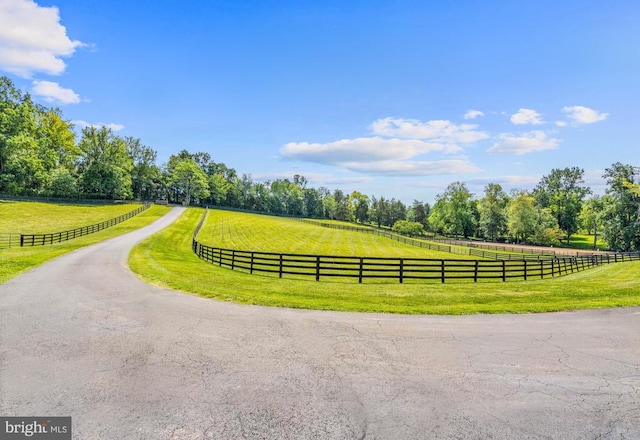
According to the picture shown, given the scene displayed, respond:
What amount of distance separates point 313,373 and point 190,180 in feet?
345

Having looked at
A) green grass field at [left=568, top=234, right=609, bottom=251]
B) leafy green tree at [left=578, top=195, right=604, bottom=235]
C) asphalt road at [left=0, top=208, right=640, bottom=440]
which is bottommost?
green grass field at [left=568, top=234, right=609, bottom=251]

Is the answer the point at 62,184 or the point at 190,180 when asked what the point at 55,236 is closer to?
the point at 62,184

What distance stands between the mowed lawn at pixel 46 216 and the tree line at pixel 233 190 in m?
7.44

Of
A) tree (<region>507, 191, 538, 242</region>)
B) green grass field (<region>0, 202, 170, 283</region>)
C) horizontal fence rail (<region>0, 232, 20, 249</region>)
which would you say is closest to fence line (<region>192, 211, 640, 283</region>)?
green grass field (<region>0, 202, 170, 283</region>)

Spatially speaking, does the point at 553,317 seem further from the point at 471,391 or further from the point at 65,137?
the point at 65,137

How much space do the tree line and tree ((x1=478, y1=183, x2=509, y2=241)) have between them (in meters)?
0.23

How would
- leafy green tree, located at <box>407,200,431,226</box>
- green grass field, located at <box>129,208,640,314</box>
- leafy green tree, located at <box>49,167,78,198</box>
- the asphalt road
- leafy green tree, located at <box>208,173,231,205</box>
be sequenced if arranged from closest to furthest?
the asphalt road, green grass field, located at <box>129,208,640,314</box>, leafy green tree, located at <box>49,167,78,198</box>, leafy green tree, located at <box>208,173,231,205</box>, leafy green tree, located at <box>407,200,431,226</box>

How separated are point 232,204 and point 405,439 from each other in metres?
125

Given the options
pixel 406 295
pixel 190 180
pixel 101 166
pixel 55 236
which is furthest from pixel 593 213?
pixel 101 166

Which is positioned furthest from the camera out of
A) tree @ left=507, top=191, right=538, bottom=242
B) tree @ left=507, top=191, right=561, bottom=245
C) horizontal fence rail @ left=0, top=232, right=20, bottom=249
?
tree @ left=507, top=191, right=538, bottom=242

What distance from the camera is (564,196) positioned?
9031 centimetres

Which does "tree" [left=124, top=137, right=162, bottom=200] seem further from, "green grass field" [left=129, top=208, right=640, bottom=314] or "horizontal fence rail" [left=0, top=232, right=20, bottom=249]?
"green grass field" [left=129, top=208, right=640, bottom=314]

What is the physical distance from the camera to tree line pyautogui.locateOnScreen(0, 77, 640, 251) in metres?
60.3

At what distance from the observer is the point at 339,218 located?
472 ft
